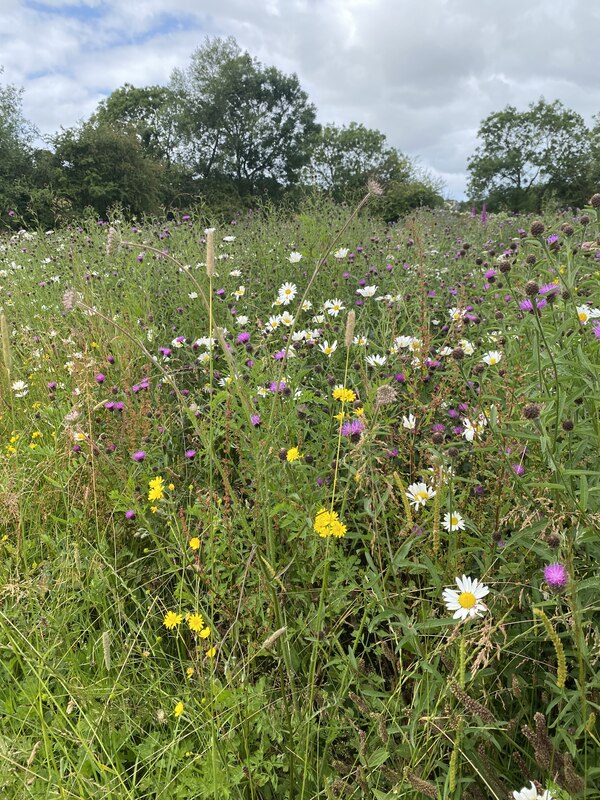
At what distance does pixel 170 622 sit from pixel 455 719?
0.86m

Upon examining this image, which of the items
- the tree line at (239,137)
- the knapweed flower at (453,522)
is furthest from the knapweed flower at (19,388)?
the tree line at (239,137)

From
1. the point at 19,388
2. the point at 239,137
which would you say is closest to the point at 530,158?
the point at 239,137

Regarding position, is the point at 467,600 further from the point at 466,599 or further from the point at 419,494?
the point at 419,494

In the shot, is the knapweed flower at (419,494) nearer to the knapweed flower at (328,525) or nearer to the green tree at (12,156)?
the knapweed flower at (328,525)

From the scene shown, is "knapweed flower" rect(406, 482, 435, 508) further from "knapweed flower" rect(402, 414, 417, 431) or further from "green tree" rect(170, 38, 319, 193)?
"green tree" rect(170, 38, 319, 193)

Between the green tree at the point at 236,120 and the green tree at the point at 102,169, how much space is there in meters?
13.5

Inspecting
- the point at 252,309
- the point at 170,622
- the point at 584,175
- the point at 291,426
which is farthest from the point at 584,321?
the point at 584,175

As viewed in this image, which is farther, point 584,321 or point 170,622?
point 584,321

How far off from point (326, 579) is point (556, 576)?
1.53 ft

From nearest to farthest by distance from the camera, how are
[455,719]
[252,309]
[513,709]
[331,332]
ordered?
[455,719]
[513,709]
[331,332]
[252,309]

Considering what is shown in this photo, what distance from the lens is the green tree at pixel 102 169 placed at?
17656 mm

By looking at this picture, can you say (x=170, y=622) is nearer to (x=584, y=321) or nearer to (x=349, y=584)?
(x=349, y=584)

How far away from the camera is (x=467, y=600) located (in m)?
1.06

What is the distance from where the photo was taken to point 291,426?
6.00 feet
